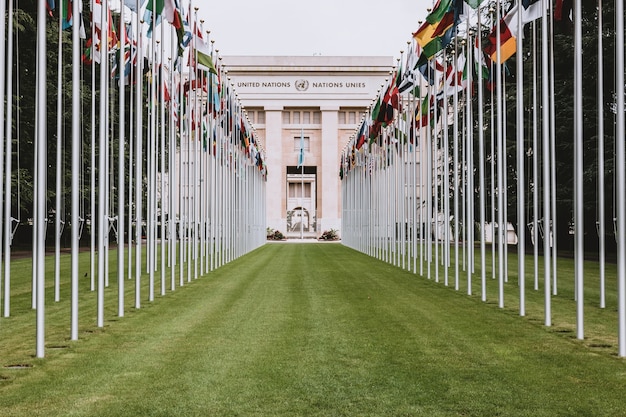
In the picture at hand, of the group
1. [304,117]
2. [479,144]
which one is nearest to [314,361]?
[479,144]

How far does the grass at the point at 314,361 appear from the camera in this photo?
640 centimetres

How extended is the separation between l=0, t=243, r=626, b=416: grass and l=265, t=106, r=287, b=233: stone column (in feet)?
226

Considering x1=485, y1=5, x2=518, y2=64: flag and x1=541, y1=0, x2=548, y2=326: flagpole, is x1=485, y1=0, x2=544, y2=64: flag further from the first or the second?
x1=541, y1=0, x2=548, y2=326: flagpole

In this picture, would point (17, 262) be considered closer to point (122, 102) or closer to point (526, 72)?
point (122, 102)

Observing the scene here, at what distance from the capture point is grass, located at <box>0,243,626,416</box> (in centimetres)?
640

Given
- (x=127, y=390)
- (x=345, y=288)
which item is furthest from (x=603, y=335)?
(x=345, y=288)

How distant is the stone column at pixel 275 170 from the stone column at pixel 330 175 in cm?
480

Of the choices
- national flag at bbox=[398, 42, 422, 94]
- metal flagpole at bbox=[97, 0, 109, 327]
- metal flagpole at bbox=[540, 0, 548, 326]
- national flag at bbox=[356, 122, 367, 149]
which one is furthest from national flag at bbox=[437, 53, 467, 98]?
national flag at bbox=[356, 122, 367, 149]

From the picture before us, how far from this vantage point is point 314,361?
832 cm

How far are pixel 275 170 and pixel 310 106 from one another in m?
9.24

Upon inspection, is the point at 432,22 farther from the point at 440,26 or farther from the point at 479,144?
the point at 479,144

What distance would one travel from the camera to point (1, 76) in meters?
8.89

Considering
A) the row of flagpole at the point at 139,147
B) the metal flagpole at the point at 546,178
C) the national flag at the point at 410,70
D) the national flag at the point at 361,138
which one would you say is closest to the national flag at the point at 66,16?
the row of flagpole at the point at 139,147

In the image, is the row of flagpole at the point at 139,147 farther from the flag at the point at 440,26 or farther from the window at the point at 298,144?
the window at the point at 298,144
